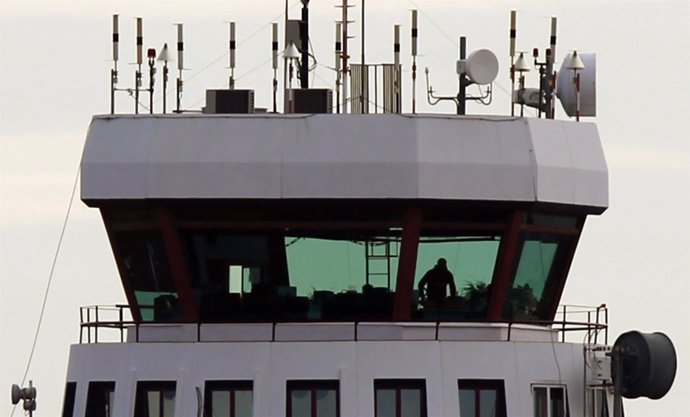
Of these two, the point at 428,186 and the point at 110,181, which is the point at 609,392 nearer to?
the point at 428,186

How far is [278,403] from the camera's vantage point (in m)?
60.0

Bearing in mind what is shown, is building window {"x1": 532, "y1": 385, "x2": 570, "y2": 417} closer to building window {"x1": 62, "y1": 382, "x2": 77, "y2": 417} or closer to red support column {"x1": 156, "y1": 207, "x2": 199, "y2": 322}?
red support column {"x1": 156, "y1": 207, "x2": 199, "y2": 322}

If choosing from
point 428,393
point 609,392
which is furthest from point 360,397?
point 609,392

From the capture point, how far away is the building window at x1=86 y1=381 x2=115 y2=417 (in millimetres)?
61719

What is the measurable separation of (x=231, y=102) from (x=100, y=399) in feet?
20.3

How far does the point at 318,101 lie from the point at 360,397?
5795mm

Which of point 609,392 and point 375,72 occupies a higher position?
point 375,72

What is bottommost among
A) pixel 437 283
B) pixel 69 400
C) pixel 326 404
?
pixel 326 404

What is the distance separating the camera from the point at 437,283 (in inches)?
2403

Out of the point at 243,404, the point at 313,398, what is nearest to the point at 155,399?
the point at 243,404

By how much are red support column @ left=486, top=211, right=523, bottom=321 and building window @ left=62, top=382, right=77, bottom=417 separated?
26.6ft

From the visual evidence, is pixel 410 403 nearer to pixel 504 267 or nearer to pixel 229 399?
pixel 504 267

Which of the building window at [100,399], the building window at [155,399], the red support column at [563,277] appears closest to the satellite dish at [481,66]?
the red support column at [563,277]

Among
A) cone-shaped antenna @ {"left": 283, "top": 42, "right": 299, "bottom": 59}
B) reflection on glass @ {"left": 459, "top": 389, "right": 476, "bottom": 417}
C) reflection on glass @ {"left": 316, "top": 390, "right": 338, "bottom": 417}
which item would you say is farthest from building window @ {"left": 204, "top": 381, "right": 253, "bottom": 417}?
cone-shaped antenna @ {"left": 283, "top": 42, "right": 299, "bottom": 59}
